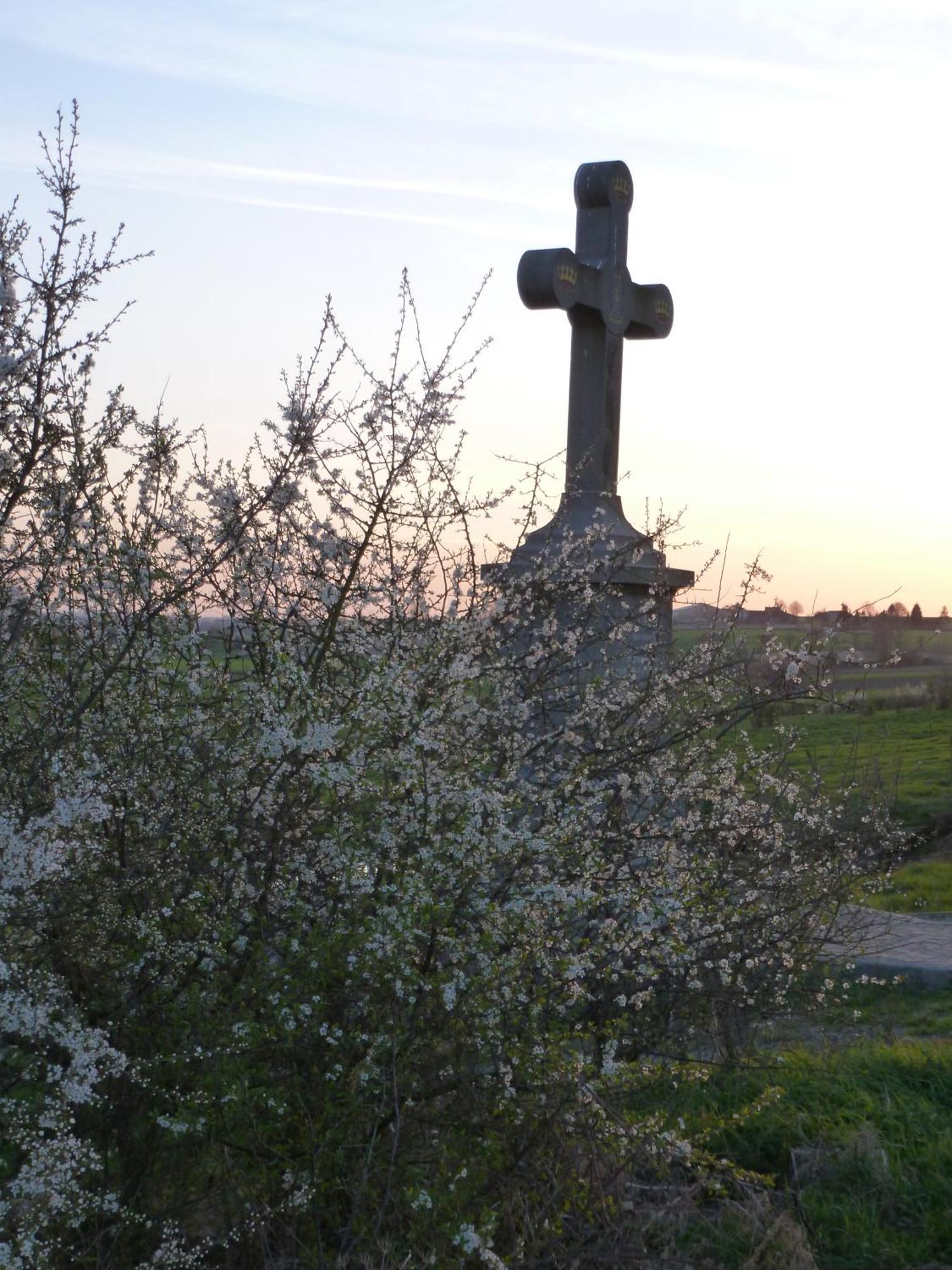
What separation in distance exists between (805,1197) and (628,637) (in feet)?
10.5

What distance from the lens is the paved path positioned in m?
6.17

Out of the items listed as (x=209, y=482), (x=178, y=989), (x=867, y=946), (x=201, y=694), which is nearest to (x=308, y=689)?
(x=201, y=694)

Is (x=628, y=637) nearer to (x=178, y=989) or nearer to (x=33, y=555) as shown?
(x=33, y=555)

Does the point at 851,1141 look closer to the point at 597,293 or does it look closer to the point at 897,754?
the point at 597,293

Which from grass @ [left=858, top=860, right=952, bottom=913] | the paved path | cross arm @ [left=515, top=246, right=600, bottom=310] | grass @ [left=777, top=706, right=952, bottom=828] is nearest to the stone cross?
cross arm @ [left=515, top=246, right=600, bottom=310]

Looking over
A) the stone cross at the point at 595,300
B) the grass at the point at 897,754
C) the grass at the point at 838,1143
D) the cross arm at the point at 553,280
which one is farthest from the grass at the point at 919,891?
the cross arm at the point at 553,280

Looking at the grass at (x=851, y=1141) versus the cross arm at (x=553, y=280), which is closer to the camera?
the grass at (x=851, y=1141)

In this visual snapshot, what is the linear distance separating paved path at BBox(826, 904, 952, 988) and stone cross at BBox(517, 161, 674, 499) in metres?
2.63

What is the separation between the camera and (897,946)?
660 centimetres

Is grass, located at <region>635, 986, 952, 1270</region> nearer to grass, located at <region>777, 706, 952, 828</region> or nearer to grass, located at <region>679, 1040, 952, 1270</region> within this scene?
grass, located at <region>679, 1040, 952, 1270</region>

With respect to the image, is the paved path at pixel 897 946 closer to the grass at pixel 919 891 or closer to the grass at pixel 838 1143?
the grass at pixel 919 891

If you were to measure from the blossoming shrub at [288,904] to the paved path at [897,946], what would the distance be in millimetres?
2025

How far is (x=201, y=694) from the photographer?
11.9ft

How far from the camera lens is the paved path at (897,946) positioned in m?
6.17
